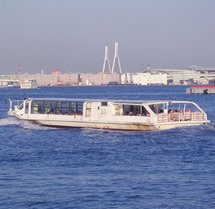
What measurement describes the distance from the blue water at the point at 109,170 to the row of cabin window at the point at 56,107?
529 cm

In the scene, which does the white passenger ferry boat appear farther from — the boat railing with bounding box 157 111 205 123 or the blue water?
the blue water

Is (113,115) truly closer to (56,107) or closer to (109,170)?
(56,107)

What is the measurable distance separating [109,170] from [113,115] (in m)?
16.7

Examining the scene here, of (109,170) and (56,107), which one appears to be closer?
(109,170)

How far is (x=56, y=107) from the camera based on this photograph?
43.6 metres

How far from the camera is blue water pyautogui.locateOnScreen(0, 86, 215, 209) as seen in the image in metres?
19.1

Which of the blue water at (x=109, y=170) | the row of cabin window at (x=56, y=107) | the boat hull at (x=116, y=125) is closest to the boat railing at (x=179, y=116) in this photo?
the boat hull at (x=116, y=125)

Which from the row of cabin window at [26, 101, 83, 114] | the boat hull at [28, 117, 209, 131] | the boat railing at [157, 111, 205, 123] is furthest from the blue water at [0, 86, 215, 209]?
the row of cabin window at [26, 101, 83, 114]

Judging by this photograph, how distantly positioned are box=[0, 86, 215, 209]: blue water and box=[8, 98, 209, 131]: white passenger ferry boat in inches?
58.5

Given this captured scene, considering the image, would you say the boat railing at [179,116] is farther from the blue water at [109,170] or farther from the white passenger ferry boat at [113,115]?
the blue water at [109,170]

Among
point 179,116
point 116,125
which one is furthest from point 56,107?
point 179,116

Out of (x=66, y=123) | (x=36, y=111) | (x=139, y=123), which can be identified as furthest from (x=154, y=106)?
(x=36, y=111)

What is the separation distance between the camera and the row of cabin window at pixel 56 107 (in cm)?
4288

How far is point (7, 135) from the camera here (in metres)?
38.8
